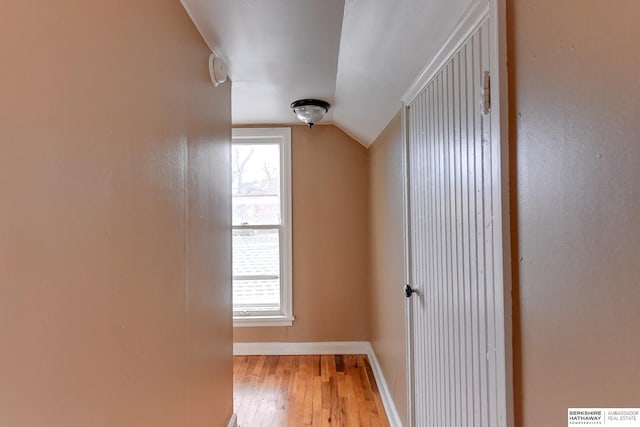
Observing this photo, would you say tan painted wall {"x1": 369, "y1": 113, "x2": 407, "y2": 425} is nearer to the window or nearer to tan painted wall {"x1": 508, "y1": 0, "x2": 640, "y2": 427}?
the window

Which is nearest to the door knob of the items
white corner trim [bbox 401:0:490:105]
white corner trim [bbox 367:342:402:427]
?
white corner trim [bbox 367:342:402:427]

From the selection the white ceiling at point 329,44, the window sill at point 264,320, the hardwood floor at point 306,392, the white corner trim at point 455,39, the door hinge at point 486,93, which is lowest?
the hardwood floor at point 306,392

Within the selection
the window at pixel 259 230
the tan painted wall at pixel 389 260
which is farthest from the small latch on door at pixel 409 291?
the window at pixel 259 230

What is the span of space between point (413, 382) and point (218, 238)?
1.26 metres

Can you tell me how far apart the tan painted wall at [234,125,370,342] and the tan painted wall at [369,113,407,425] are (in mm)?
236

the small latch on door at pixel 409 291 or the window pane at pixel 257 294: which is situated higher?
the small latch on door at pixel 409 291

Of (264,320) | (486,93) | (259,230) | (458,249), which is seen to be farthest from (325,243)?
(486,93)

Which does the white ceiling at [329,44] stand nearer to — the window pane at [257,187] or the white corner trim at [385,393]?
the window pane at [257,187]

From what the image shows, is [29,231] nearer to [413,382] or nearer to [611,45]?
[611,45]

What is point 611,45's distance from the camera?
54cm

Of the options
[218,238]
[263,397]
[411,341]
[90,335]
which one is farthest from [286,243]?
[90,335]

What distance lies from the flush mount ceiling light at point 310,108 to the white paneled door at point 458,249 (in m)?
0.94

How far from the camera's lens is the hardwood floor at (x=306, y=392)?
2199 mm

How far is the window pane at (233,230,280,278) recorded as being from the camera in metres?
3.25
